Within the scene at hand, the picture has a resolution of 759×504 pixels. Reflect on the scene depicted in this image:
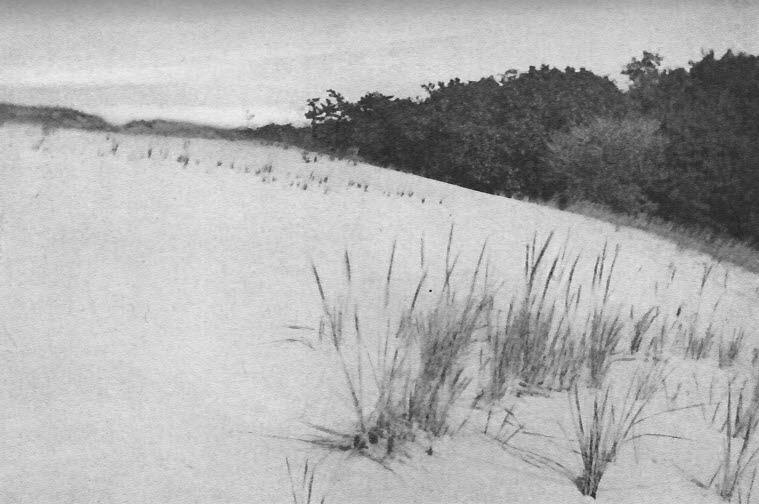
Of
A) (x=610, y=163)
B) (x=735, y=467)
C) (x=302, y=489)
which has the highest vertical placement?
(x=610, y=163)

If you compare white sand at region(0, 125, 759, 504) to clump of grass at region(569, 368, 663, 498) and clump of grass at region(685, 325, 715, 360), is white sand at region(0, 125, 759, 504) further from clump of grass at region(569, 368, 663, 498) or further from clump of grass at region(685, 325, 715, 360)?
clump of grass at region(685, 325, 715, 360)

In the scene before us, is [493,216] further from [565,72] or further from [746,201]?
[565,72]

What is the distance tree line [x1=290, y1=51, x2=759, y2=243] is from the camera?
20766mm

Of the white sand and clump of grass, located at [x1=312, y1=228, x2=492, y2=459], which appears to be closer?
the white sand

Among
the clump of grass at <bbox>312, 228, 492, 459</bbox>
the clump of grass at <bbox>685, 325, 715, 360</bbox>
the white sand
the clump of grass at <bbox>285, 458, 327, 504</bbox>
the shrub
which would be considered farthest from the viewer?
the shrub

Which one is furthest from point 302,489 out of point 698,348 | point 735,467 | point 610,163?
point 610,163

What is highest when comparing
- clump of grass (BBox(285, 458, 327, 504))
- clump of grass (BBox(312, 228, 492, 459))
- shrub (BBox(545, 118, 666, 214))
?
shrub (BBox(545, 118, 666, 214))

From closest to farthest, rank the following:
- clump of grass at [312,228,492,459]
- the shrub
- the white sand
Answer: the white sand → clump of grass at [312,228,492,459] → the shrub

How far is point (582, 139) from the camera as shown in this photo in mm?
20953

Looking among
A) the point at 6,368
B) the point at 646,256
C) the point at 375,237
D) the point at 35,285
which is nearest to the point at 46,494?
the point at 6,368

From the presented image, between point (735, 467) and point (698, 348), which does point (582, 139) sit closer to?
point (698, 348)

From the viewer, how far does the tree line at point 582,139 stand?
20.8m

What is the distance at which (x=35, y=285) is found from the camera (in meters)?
4.14

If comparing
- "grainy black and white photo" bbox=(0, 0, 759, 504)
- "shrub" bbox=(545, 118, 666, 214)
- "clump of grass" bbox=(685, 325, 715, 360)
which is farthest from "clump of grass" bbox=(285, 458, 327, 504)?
"shrub" bbox=(545, 118, 666, 214)
